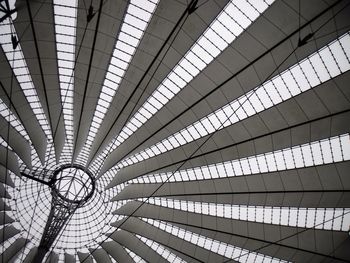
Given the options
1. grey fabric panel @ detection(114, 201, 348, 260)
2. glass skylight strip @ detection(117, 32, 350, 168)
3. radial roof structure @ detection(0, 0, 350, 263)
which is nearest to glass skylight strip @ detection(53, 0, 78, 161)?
radial roof structure @ detection(0, 0, 350, 263)

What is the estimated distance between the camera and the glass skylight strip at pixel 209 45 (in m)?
15.1

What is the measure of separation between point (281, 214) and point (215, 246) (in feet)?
18.3

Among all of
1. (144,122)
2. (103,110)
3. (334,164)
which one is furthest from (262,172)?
(103,110)

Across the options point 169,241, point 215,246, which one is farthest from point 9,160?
point 215,246

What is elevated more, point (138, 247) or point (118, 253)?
point (138, 247)

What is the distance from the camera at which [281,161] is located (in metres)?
20.4

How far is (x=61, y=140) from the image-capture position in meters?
22.7

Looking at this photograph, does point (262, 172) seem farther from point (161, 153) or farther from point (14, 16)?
point (14, 16)

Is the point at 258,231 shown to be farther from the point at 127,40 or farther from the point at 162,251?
the point at 127,40

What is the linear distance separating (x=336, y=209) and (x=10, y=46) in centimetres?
1908

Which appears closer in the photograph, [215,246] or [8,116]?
[8,116]

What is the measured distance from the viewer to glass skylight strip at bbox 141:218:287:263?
2448 cm

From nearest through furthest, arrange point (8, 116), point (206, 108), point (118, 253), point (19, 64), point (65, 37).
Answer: point (65, 37) → point (206, 108) → point (19, 64) → point (8, 116) → point (118, 253)

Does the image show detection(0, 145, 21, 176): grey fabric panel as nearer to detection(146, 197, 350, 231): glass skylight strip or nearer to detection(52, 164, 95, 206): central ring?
detection(52, 164, 95, 206): central ring
